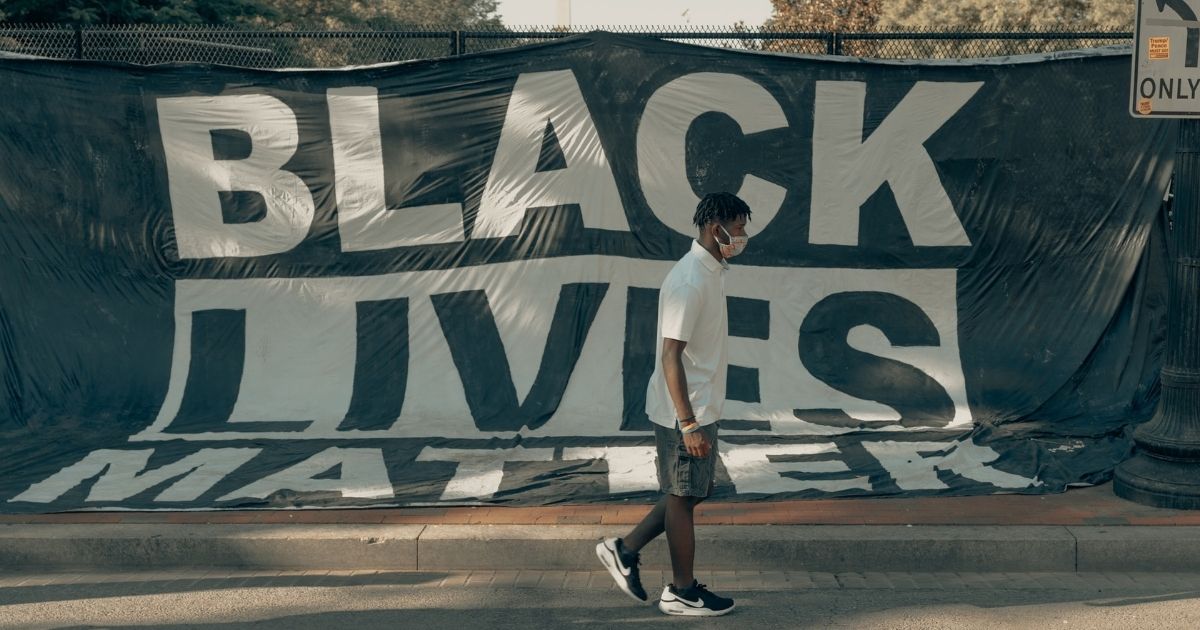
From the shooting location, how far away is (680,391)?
14.8ft

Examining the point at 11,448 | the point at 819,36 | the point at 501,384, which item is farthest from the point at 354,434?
the point at 819,36

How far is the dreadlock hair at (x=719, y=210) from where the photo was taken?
4668 mm

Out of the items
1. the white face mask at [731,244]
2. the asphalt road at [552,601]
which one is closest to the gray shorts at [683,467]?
the asphalt road at [552,601]

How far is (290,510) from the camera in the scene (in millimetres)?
6199

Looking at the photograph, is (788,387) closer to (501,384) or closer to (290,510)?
(501,384)

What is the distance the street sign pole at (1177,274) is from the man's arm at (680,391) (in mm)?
2994

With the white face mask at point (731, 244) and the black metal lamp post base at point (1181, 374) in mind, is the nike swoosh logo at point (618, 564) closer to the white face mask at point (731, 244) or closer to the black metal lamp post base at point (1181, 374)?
the white face mask at point (731, 244)

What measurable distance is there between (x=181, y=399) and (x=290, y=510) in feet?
6.97

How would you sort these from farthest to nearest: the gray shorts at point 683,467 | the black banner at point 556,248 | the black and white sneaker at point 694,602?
the black banner at point 556,248 < the black and white sneaker at point 694,602 < the gray shorts at point 683,467

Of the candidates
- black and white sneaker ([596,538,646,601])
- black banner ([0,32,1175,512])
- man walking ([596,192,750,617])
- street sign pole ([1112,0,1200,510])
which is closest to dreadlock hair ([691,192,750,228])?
man walking ([596,192,750,617])

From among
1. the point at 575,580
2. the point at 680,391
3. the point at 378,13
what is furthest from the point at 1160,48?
the point at 378,13

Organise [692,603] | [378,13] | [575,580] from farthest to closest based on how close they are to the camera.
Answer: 1. [378,13]
2. [575,580]
3. [692,603]

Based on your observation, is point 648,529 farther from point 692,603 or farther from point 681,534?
point 692,603

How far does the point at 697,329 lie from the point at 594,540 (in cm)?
150
